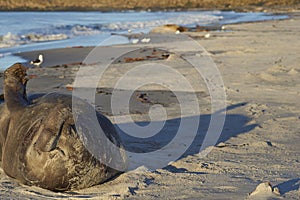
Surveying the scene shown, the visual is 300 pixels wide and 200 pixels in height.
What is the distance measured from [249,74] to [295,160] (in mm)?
4467

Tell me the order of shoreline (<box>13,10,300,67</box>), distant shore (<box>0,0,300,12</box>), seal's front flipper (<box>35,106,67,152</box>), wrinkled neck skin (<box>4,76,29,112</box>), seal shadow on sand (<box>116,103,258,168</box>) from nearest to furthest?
seal's front flipper (<box>35,106,67,152</box>) → wrinkled neck skin (<box>4,76,29,112</box>) → seal shadow on sand (<box>116,103,258,168</box>) → shoreline (<box>13,10,300,67</box>) → distant shore (<box>0,0,300,12</box>)

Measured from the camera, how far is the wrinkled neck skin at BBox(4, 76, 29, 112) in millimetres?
4027

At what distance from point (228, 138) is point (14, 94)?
2123 mm

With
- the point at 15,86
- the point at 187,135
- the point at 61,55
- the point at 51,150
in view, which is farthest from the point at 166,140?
the point at 61,55

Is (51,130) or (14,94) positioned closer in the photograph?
(51,130)

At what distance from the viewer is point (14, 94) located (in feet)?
13.5

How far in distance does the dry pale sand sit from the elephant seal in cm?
8

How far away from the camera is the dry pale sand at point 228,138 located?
3.63 m

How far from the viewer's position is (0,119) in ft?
13.2

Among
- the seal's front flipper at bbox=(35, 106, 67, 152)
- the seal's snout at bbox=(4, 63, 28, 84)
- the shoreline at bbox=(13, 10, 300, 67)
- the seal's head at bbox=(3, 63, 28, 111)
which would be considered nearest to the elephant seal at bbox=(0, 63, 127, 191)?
the seal's front flipper at bbox=(35, 106, 67, 152)

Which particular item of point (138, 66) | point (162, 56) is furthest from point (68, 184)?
point (162, 56)

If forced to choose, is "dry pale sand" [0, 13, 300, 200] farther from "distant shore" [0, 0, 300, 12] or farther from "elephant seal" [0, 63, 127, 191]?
"distant shore" [0, 0, 300, 12]

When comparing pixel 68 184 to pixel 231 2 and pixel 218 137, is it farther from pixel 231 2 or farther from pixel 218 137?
pixel 231 2

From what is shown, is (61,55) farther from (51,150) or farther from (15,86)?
(51,150)
